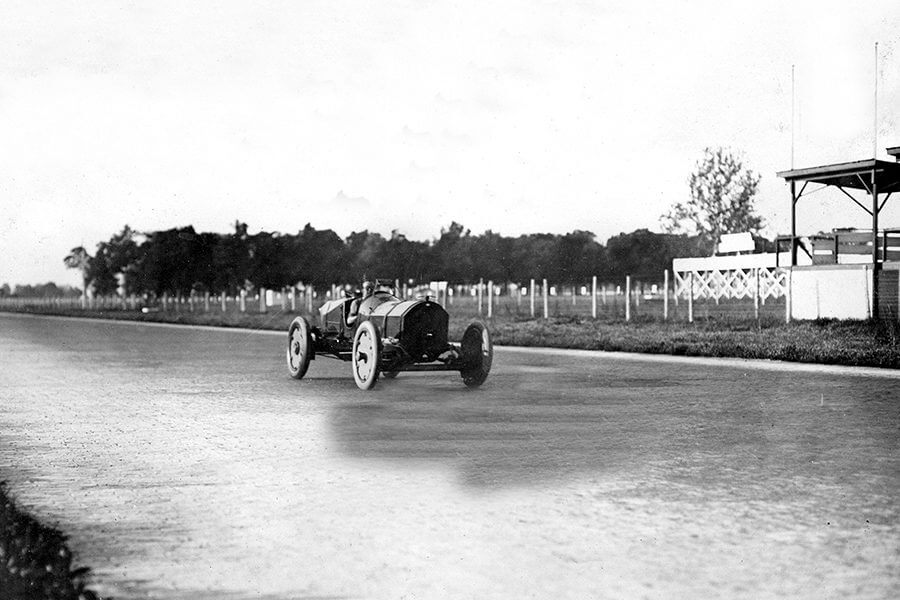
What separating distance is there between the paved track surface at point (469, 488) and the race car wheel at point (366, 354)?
0.24 m

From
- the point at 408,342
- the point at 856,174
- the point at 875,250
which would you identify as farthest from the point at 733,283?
the point at 408,342

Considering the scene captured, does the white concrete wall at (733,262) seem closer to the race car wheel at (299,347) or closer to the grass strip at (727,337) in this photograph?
the grass strip at (727,337)

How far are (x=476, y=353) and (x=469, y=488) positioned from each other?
740 centimetres

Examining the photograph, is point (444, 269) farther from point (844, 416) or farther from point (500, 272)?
point (844, 416)

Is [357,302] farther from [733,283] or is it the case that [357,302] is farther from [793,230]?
[733,283]

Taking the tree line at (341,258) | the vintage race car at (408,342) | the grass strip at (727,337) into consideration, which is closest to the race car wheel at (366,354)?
the vintage race car at (408,342)

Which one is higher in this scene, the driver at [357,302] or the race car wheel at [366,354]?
the driver at [357,302]

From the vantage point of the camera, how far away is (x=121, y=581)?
16.0 ft

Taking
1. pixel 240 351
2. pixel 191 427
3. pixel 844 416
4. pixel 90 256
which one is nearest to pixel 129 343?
pixel 240 351

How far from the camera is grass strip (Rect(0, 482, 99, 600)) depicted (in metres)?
4.66

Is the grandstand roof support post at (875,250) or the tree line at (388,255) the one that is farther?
the tree line at (388,255)

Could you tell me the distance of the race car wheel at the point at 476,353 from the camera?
14.4 m

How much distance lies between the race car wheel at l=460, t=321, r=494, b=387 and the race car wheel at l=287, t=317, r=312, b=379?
2526mm

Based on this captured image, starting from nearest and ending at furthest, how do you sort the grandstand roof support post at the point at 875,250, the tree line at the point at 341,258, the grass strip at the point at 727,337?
the grass strip at the point at 727,337, the grandstand roof support post at the point at 875,250, the tree line at the point at 341,258
